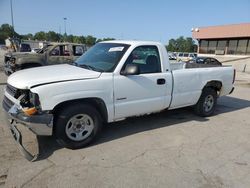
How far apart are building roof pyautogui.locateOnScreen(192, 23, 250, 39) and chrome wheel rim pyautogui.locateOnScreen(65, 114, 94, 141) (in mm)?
39337

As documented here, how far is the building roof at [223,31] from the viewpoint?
37.5 m

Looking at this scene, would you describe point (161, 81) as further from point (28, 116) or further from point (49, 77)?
point (28, 116)

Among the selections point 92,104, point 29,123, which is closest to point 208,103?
point 92,104

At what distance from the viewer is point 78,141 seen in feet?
13.4

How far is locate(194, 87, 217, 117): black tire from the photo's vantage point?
19.8ft

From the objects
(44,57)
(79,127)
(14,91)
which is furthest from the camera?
(44,57)

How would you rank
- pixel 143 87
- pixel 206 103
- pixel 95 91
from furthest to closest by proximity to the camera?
1. pixel 206 103
2. pixel 143 87
3. pixel 95 91

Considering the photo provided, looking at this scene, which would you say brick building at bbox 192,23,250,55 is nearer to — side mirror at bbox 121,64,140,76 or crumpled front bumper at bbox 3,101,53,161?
side mirror at bbox 121,64,140,76

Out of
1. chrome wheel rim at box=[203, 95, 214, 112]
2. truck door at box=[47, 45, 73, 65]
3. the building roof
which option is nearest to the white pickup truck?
chrome wheel rim at box=[203, 95, 214, 112]

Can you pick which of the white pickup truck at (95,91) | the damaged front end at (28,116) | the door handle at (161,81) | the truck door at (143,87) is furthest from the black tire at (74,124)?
the door handle at (161,81)

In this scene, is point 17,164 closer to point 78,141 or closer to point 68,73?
point 78,141

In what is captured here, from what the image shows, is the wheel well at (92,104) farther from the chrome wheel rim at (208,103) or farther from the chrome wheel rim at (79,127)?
the chrome wheel rim at (208,103)

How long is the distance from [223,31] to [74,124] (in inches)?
1665

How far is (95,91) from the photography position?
13.1 ft
